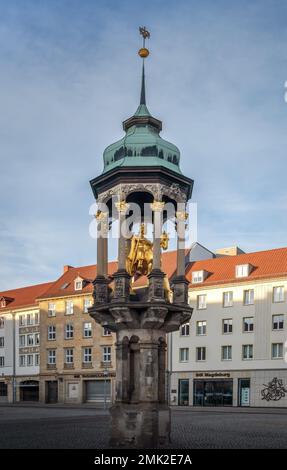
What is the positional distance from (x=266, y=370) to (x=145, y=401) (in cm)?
3626

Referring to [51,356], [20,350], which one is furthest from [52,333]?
[20,350]

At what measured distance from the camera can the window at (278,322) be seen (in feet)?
167

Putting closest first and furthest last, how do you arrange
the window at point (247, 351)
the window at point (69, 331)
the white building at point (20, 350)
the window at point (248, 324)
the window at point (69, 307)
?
the window at point (247, 351)
the window at point (248, 324)
the window at point (69, 331)
the window at point (69, 307)
the white building at point (20, 350)

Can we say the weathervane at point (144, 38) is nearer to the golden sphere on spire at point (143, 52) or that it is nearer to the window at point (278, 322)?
the golden sphere on spire at point (143, 52)

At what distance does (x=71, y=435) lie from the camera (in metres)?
22.6

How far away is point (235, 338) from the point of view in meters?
53.2

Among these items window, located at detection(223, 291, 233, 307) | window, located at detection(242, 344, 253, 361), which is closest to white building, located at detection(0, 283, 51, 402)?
window, located at detection(223, 291, 233, 307)

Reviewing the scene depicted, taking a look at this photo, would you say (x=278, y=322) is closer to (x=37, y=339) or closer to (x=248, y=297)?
(x=248, y=297)

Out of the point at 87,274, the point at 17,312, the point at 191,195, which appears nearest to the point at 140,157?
the point at 191,195

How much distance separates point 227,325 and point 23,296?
31.4 metres

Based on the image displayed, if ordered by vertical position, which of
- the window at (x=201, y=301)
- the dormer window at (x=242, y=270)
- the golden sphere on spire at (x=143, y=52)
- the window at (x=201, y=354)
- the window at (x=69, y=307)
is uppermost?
the golden sphere on spire at (x=143, y=52)

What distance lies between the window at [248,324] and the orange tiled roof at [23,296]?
26602 mm

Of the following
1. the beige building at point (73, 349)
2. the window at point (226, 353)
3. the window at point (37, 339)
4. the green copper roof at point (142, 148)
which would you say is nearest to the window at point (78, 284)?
the beige building at point (73, 349)
